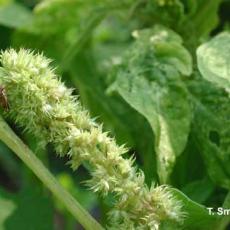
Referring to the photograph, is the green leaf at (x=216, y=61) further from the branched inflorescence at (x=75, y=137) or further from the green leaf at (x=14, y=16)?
the green leaf at (x=14, y=16)

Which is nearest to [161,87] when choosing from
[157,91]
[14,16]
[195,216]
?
[157,91]

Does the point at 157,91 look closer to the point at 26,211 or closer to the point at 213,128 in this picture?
the point at 213,128

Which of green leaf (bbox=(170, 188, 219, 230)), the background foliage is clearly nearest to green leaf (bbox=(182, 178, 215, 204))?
the background foliage

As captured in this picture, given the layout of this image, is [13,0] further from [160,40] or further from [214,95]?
[214,95]

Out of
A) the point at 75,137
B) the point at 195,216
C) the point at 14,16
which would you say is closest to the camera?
the point at 75,137

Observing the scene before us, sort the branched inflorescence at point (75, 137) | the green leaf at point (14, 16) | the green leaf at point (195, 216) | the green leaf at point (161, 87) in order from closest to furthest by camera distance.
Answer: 1. the branched inflorescence at point (75, 137)
2. the green leaf at point (195, 216)
3. the green leaf at point (161, 87)
4. the green leaf at point (14, 16)

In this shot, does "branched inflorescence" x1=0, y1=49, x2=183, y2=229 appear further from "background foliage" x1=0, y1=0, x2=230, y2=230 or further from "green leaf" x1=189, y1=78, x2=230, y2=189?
"green leaf" x1=189, y1=78, x2=230, y2=189

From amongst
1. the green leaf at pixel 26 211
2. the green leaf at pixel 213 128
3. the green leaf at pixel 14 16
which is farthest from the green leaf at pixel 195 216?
the green leaf at pixel 14 16
